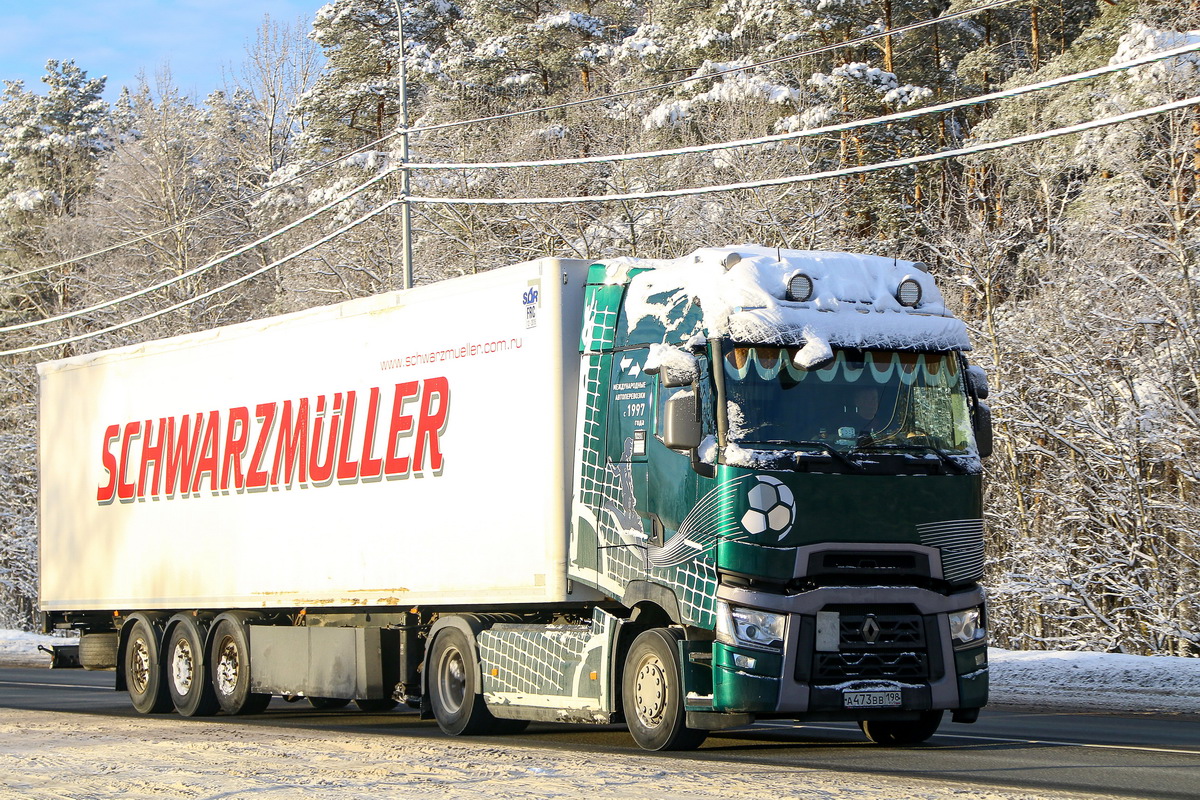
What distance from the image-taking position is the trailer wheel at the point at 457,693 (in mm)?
12766

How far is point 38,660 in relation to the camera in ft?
93.5

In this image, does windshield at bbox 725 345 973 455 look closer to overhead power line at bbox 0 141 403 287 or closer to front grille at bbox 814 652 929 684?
front grille at bbox 814 652 929 684

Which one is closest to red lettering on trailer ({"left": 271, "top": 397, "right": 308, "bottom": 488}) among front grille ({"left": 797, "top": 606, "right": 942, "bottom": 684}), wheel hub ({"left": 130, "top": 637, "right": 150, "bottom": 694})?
wheel hub ({"left": 130, "top": 637, "right": 150, "bottom": 694})

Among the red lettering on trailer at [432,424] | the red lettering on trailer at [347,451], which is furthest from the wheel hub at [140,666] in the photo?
the red lettering on trailer at [432,424]

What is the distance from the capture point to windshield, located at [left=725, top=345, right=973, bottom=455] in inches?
420

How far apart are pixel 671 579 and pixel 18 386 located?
3861 cm

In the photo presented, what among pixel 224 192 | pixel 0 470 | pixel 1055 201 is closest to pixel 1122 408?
pixel 1055 201

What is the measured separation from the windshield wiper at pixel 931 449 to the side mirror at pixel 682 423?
1172mm

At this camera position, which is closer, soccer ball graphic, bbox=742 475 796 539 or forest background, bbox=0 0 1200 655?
soccer ball graphic, bbox=742 475 796 539

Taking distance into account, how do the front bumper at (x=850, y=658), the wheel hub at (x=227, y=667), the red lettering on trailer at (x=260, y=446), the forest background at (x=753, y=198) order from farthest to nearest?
the forest background at (x=753, y=198) < the wheel hub at (x=227, y=667) < the red lettering on trailer at (x=260, y=446) < the front bumper at (x=850, y=658)

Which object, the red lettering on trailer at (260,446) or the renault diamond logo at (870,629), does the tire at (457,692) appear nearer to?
the red lettering on trailer at (260,446)

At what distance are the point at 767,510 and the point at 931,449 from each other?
1.39 metres

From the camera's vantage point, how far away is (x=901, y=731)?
39.2ft

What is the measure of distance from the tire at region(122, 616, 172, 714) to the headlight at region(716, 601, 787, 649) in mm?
8278
